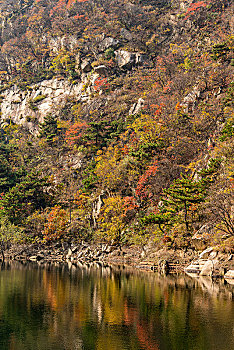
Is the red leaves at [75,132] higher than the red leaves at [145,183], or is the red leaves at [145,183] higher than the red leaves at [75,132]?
the red leaves at [75,132]

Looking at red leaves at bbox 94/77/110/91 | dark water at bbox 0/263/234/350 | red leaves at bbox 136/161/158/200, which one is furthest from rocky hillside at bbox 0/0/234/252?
dark water at bbox 0/263/234/350

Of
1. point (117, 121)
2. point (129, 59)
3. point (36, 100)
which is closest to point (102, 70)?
point (129, 59)

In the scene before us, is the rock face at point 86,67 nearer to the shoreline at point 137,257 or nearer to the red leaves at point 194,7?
the red leaves at point 194,7

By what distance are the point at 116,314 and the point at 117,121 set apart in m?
64.7

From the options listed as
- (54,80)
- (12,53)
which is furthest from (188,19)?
(12,53)

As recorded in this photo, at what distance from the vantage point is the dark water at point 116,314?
1455 cm

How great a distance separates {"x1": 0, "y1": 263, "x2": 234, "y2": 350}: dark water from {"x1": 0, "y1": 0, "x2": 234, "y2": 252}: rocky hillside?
11.8 meters

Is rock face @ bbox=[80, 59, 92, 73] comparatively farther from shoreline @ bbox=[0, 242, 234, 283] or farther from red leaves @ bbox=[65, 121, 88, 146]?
shoreline @ bbox=[0, 242, 234, 283]

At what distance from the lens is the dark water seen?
14.5 m

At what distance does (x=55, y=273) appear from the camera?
38.8m

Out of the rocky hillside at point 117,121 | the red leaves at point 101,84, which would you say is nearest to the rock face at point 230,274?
the rocky hillside at point 117,121

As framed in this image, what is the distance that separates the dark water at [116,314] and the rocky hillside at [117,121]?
38.6 feet

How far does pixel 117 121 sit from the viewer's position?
80.4m

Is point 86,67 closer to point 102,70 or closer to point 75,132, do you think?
point 102,70
